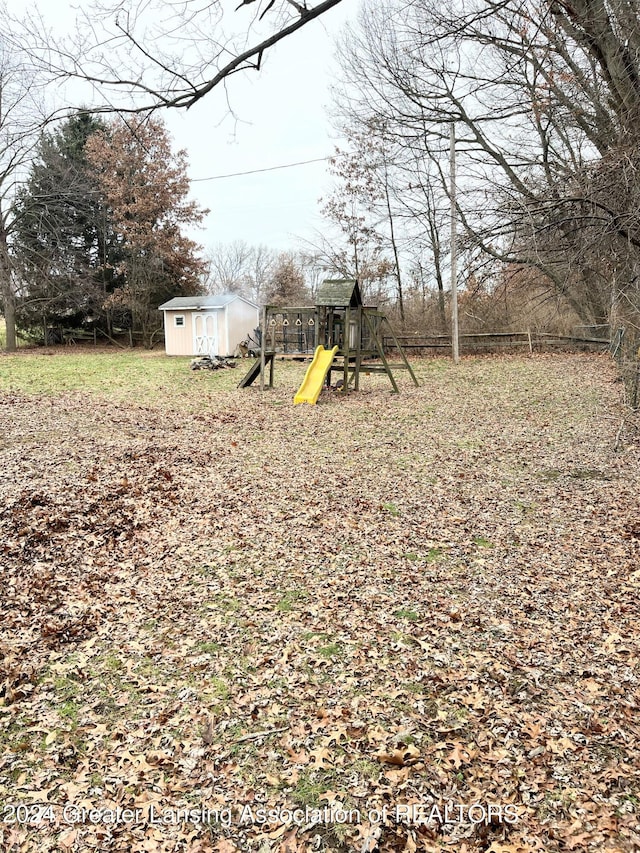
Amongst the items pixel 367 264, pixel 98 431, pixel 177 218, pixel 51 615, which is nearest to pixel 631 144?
pixel 51 615

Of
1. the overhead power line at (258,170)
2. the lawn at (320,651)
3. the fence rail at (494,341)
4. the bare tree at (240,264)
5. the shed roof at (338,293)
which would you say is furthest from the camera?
the bare tree at (240,264)

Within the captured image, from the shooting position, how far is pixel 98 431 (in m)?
7.46

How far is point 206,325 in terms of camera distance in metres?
22.0

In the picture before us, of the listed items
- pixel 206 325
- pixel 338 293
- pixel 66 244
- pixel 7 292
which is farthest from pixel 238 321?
pixel 338 293

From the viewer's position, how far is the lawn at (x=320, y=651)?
192 centimetres

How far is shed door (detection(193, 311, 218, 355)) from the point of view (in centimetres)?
2186

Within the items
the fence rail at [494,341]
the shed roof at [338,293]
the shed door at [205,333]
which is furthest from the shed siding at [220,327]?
the shed roof at [338,293]

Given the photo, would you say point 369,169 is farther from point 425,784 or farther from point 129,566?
point 425,784

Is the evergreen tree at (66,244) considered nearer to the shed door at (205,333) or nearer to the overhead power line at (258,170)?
the overhead power line at (258,170)

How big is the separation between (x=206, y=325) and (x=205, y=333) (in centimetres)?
34

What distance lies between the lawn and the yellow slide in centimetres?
411

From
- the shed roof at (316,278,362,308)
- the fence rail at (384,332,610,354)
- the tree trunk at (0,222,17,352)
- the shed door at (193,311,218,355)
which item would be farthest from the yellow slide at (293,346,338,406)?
the tree trunk at (0,222,17,352)

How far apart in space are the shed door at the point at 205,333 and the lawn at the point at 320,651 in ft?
52.4

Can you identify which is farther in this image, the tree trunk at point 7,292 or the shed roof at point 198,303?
the shed roof at point 198,303
